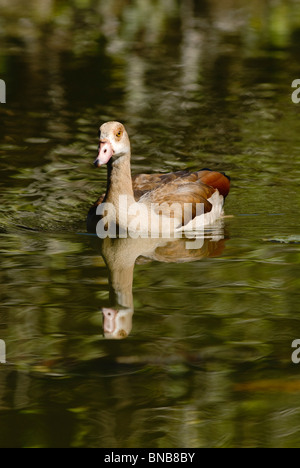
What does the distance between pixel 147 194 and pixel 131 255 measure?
1298 mm

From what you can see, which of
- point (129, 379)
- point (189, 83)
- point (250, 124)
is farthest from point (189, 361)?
point (189, 83)

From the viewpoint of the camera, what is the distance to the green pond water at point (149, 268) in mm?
6504

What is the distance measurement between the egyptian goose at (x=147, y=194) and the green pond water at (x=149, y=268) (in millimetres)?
303

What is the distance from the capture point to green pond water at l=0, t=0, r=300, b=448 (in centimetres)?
650

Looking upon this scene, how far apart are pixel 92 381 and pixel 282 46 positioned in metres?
18.6

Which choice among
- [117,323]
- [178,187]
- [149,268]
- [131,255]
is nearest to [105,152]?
[131,255]

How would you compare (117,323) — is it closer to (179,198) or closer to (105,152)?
(105,152)

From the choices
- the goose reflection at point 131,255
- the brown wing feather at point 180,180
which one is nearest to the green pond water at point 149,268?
the goose reflection at point 131,255

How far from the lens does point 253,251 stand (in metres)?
10.5

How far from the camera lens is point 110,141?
1045 centimetres

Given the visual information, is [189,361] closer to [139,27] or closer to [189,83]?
[189,83]

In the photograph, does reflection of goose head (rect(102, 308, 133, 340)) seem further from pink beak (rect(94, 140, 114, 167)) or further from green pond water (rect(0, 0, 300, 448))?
pink beak (rect(94, 140, 114, 167))

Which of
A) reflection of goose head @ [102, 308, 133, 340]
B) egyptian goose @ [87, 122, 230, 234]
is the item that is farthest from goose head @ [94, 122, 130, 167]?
reflection of goose head @ [102, 308, 133, 340]

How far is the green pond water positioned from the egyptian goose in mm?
303
